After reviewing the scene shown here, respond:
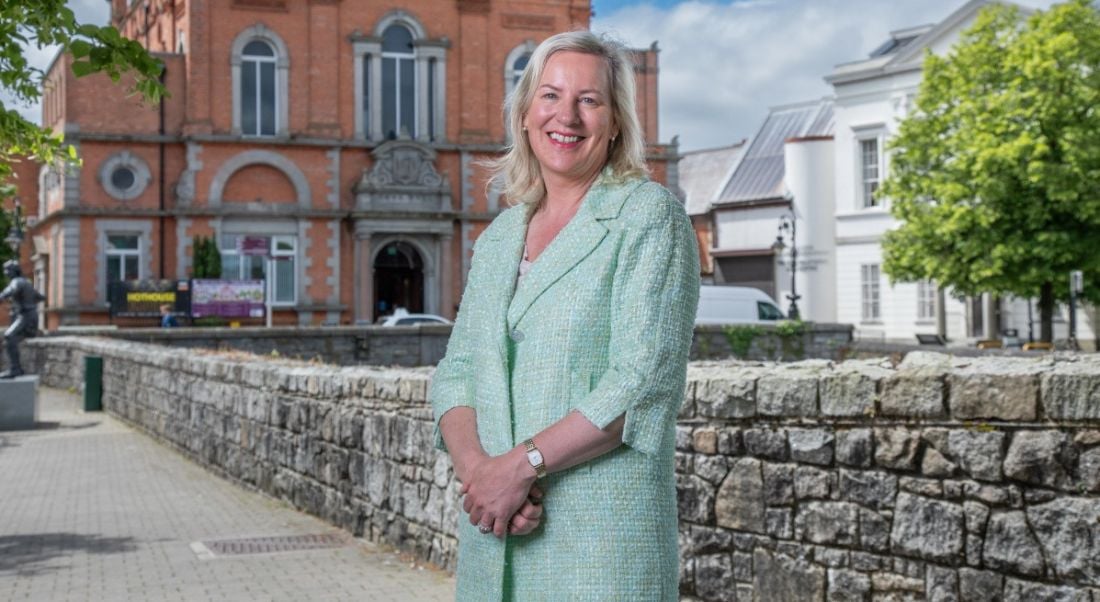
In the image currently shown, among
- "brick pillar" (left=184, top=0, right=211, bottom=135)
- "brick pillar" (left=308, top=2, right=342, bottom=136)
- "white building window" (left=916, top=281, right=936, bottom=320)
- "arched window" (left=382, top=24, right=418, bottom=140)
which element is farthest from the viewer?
"arched window" (left=382, top=24, right=418, bottom=140)

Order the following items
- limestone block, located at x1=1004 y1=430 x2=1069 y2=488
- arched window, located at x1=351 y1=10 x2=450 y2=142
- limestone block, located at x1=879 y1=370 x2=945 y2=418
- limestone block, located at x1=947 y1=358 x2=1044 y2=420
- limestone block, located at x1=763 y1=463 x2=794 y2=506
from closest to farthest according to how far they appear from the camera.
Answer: limestone block, located at x1=1004 y1=430 x2=1069 y2=488 < limestone block, located at x1=947 y1=358 x2=1044 y2=420 < limestone block, located at x1=879 y1=370 x2=945 y2=418 < limestone block, located at x1=763 y1=463 x2=794 y2=506 < arched window, located at x1=351 y1=10 x2=450 y2=142

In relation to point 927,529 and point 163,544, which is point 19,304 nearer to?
point 163,544

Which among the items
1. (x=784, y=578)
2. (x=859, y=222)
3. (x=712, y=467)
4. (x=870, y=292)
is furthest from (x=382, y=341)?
(x=784, y=578)

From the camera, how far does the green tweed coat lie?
2662mm

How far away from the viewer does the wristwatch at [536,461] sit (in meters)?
2.63

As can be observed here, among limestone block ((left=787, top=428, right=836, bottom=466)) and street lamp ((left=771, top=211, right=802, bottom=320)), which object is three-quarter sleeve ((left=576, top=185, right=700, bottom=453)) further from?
street lamp ((left=771, top=211, right=802, bottom=320))

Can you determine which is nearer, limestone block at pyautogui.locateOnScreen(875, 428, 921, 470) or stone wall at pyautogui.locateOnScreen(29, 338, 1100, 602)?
stone wall at pyautogui.locateOnScreen(29, 338, 1100, 602)

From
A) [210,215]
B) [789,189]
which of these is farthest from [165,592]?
[789,189]

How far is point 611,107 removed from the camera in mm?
2941

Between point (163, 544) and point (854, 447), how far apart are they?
592 cm

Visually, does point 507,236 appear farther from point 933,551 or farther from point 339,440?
point 339,440

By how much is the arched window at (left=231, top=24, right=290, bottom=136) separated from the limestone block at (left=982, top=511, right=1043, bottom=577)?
3959 cm

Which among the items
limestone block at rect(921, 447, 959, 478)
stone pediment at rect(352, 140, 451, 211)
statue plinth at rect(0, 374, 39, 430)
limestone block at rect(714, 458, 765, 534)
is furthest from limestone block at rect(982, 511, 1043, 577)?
stone pediment at rect(352, 140, 451, 211)

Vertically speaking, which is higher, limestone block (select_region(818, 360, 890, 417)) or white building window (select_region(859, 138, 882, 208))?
white building window (select_region(859, 138, 882, 208))
